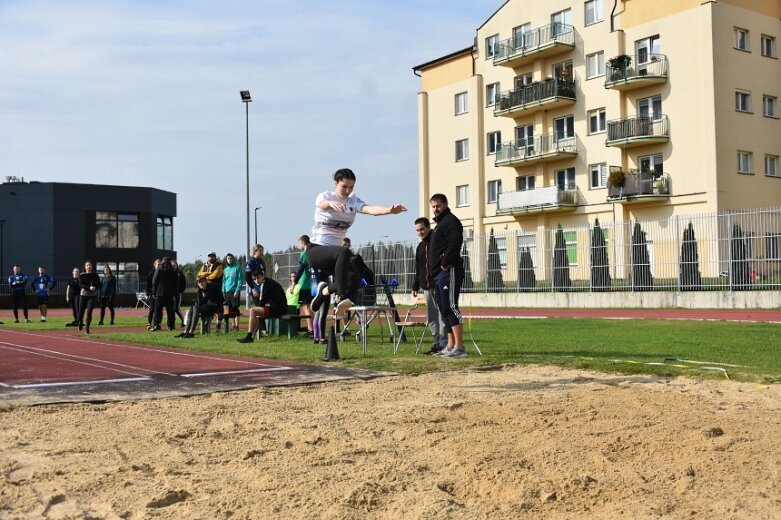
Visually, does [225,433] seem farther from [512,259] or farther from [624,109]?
[624,109]

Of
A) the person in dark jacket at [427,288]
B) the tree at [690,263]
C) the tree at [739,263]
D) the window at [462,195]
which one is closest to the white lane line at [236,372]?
the person in dark jacket at [427,288]

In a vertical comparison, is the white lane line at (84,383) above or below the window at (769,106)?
below

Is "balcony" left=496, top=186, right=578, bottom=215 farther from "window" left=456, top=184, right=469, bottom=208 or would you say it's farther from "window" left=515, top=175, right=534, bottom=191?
"window" left=456, top=184, right=469, bottom=208

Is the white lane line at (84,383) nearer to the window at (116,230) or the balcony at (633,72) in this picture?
the balcony at (633,72)

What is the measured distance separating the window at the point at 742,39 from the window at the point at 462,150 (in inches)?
649

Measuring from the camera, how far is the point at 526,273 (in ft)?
107

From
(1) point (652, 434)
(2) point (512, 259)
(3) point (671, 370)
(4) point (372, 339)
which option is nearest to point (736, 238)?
(2) point (512, 259)

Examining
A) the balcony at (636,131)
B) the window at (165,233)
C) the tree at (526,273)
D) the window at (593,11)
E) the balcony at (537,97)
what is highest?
the window at (593,11)

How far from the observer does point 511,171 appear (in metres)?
47.7

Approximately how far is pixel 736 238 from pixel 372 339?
1484cm

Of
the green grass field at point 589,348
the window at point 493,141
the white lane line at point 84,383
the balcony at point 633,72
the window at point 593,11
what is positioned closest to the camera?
the white lane line at point 84,383

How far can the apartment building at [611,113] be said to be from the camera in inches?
1499

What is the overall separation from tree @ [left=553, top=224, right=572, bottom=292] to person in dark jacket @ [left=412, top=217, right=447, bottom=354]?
755 inches

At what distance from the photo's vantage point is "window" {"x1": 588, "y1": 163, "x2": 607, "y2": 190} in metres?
42.6
